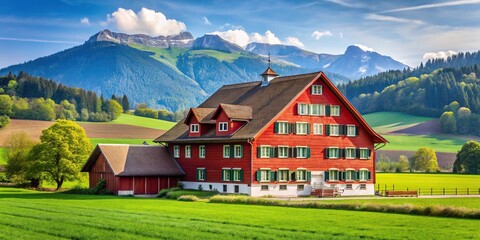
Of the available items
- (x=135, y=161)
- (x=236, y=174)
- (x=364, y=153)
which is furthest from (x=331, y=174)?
(x=135, y=161)

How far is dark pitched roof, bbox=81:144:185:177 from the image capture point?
230ft

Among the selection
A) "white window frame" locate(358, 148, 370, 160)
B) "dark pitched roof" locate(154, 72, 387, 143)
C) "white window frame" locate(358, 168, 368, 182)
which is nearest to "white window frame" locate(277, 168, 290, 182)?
"dark pitched roof" locate(154, 72, 387, 143)

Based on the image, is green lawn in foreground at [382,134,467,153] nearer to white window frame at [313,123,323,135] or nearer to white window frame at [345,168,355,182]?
white window frame at [345,168,355,182]

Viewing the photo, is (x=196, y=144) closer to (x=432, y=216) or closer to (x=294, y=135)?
(x=294, y=135)

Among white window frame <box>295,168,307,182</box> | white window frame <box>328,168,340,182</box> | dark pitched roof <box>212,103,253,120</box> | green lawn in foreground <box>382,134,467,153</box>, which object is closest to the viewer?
dark pitched roof <box>212,103,253,120</box>

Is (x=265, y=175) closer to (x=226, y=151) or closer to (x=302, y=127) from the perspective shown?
(x=226, y=151)

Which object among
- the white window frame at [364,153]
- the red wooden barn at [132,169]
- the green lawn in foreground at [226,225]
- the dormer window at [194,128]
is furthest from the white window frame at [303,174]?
the green lawn in foreground at [226,225]

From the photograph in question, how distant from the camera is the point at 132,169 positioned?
231ft

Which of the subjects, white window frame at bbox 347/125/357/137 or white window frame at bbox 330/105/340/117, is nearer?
white window frame at bbox 330/105/340/117

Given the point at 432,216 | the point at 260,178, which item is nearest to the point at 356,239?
the point at 432,216

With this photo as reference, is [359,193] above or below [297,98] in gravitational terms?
below

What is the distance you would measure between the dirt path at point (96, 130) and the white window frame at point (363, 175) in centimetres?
8255

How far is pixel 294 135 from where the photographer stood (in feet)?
225

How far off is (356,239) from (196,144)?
4651 cm
